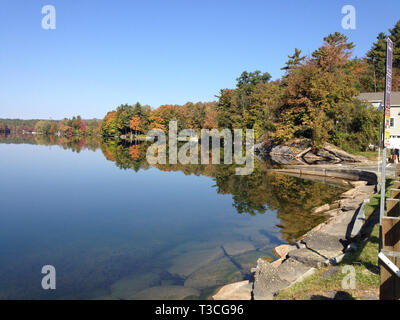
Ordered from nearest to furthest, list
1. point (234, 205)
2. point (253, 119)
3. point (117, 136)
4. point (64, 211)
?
point (64, 211) → point (234, 205) → point (253, 119) → point (117, 136)

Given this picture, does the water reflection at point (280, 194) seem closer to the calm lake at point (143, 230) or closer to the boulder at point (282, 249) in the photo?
the calm lake at point (143, 230)

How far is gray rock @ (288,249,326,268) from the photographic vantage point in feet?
24.4

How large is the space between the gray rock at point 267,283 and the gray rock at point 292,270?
316mm

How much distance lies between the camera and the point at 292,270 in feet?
24.1

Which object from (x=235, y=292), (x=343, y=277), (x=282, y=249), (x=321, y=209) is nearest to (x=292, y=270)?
(x=235, y=292)

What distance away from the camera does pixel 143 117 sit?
342 feet

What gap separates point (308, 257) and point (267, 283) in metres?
1.73

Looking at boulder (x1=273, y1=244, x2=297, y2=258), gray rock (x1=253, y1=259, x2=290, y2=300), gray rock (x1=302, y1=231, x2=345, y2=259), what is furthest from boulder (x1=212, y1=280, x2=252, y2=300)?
boulder (x1=273, y1=244, x2=297, y2=258)

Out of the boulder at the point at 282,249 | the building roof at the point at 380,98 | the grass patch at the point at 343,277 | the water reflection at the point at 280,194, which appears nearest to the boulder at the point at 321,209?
the water reflection at the point at 280,194

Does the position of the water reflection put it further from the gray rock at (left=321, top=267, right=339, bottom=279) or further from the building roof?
the building roof

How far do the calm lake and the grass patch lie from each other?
262 centimetres
